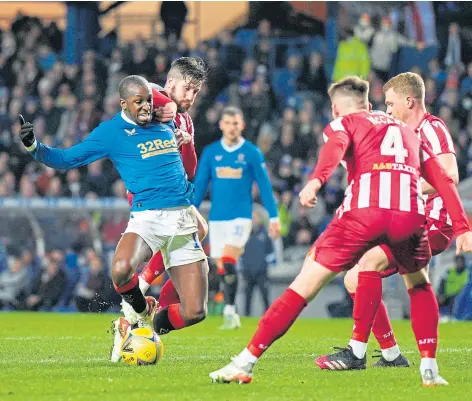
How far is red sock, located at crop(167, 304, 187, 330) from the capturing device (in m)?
8.65

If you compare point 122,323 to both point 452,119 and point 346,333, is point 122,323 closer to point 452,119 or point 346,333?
point 346,333

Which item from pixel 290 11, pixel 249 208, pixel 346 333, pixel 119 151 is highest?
pixel 290 11

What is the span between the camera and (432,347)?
7.07 m

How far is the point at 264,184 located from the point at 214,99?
8298 mm

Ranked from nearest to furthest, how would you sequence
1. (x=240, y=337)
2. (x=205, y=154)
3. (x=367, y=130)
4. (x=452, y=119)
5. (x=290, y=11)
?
(x=367, y=130)
(x=240, y=337)
(x=205, y=154)
(x=452, y=119)
(x=290, y=11)

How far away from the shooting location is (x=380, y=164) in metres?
7.02

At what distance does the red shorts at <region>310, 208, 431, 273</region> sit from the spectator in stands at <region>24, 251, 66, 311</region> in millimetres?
12140

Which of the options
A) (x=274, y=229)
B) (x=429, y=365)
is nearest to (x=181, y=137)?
(x=429, y=365)

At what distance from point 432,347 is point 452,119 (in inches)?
538

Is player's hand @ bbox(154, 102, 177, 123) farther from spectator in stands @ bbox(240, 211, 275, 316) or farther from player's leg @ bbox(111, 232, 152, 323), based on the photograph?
spectator in stands @ bbox(240, 211, 275, 316)

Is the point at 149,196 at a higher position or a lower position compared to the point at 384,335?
higher

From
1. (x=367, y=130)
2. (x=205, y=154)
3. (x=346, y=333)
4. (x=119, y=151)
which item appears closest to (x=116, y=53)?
(x=205, y=154)

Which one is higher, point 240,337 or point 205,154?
point 205,154

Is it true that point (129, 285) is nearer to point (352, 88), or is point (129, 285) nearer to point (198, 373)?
point (198, 373)
